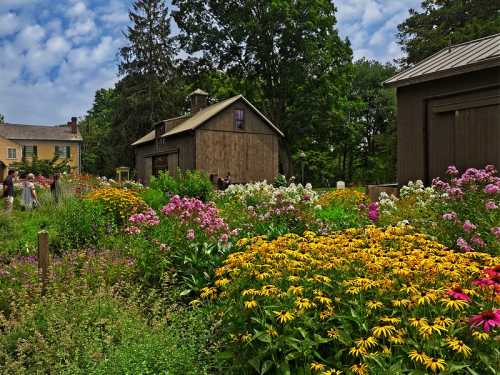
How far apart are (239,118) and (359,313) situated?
27.0m

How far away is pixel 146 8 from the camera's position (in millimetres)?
43875

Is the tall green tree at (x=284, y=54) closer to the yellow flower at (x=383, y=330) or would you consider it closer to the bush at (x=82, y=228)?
the bush at (x=82, y=228)

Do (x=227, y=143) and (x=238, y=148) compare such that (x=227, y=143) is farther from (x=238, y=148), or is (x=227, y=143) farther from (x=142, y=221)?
(x=142, y=221)

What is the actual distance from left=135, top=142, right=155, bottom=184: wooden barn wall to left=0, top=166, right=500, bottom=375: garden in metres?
28.9

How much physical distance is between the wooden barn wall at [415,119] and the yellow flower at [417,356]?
1031cm

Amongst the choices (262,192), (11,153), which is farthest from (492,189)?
(11,153)

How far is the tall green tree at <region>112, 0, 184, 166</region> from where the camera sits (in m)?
42.7

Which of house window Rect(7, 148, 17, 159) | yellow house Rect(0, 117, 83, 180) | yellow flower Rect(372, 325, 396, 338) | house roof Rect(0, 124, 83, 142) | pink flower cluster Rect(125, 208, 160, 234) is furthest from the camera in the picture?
house roof Rect(0, 124, 83, 142)

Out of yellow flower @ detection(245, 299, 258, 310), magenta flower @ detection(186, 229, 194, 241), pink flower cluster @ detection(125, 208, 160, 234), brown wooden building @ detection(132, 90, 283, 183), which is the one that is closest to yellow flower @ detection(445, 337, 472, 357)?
yellow flower @ detection(245, 299, 258, 310)

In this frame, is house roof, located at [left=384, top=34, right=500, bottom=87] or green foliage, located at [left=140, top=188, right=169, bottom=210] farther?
green foliage, located at [left=140, top=188, right=169, bottom=210]

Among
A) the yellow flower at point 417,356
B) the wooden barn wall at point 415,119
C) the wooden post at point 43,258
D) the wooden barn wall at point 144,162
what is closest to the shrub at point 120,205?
the wooden post at point 43,258

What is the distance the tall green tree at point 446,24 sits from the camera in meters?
28.2

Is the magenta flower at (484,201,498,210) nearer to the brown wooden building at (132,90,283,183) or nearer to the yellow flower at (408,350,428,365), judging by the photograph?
the yellow flower at (408,350,428,365)

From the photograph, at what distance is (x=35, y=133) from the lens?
59.8 m
